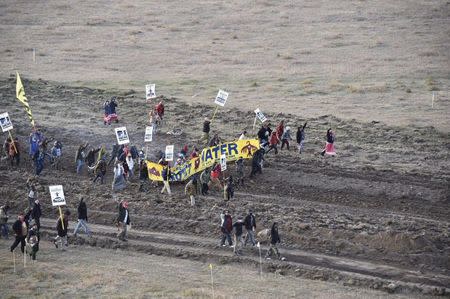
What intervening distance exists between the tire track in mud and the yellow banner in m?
3.94

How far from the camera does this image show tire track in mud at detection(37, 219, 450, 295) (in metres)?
25.5

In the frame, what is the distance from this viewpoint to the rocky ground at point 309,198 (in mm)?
27141

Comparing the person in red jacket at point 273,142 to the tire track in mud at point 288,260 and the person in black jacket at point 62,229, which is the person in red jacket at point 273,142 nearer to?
the tire track in mud at point 288,260

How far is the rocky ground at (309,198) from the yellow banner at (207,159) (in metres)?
0.57

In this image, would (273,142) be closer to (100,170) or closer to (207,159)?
(207,159)

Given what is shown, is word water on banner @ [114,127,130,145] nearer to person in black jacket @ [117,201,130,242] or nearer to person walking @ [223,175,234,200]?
person walking @ [223,175,234,200]

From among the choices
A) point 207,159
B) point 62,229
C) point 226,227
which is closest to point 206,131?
point 207,159

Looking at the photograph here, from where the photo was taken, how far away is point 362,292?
24906 mm

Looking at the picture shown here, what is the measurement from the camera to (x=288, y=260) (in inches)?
1067

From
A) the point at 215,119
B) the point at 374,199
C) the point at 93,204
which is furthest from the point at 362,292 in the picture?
the point at 215,119

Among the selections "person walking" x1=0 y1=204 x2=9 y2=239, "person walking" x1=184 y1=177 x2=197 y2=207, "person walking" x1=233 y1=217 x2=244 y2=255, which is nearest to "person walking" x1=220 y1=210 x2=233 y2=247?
"person walking" x1=233 y1=217 x2=244 y2=255

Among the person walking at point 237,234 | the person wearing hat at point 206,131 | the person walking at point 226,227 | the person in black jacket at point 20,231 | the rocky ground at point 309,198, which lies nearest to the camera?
the person in black jacket at point 20,231

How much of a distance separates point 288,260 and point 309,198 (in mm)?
5845

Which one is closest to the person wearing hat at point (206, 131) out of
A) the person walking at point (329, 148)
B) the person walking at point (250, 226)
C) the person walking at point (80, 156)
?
the person walking at point (329, 148)
